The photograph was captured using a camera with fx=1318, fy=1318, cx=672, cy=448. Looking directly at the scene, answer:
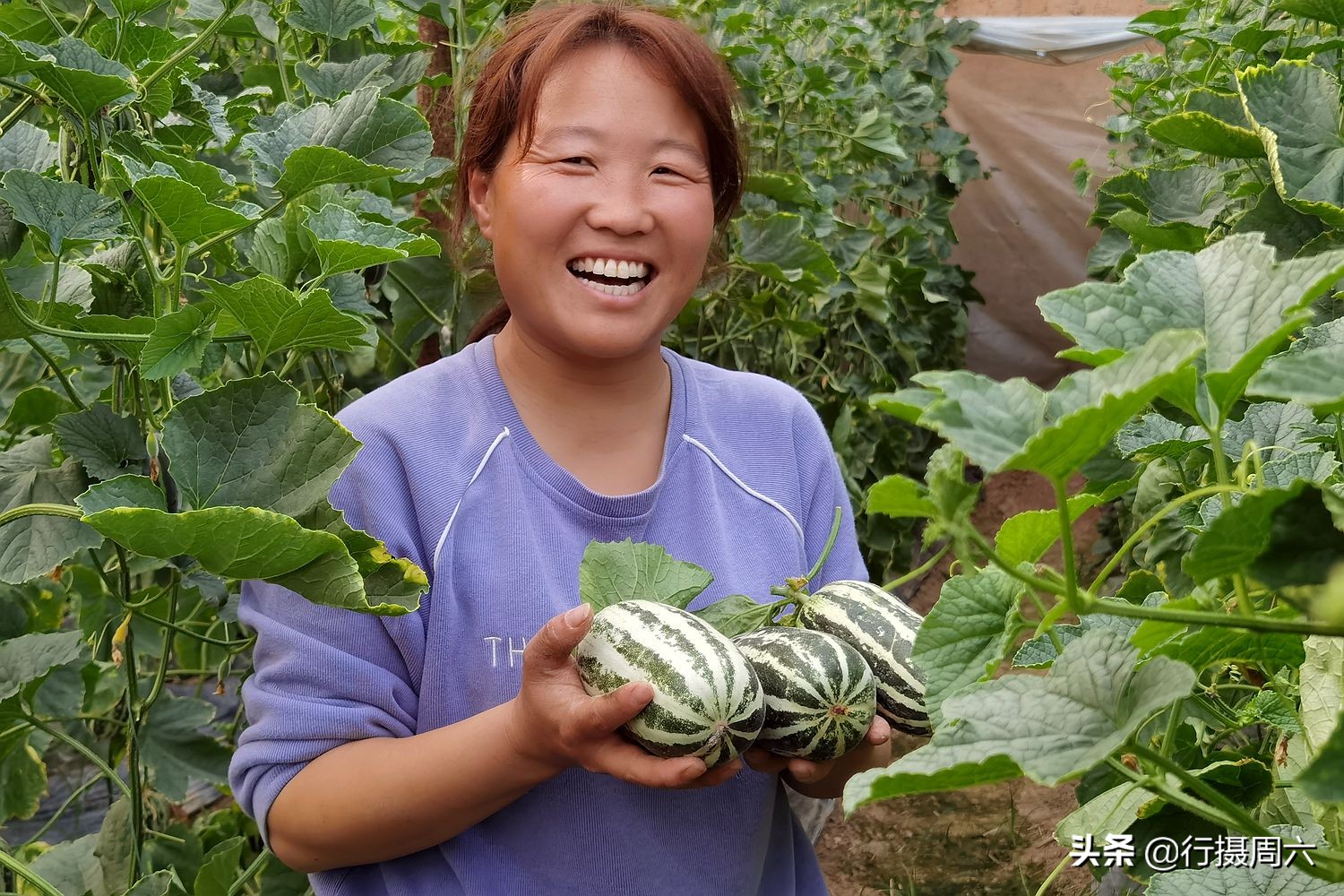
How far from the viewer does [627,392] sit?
5.03 ft

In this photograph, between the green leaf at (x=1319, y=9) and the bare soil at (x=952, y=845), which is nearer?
the green leaf at (x=1319, y=9)

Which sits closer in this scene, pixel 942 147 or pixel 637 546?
pixel 637 546

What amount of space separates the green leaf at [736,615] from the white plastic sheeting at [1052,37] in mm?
5525

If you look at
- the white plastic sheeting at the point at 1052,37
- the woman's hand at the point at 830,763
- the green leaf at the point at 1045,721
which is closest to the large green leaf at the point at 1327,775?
the green leaf at the point at 1045,721

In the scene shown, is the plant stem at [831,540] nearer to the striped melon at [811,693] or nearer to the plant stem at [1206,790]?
the striped melon at [811,693]

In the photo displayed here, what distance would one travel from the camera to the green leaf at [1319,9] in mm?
1297

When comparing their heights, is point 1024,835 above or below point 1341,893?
below

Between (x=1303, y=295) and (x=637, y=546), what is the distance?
835mm

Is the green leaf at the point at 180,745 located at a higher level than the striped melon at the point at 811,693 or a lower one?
lower

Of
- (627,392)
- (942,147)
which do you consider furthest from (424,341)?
(942,147)

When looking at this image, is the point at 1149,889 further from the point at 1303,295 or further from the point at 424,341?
the point at 424,341

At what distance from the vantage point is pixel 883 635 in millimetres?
1341

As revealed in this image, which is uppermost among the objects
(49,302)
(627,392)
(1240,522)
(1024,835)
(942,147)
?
(1240,522)

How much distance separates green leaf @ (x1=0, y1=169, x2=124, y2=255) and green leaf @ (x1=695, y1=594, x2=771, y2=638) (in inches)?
26.4
